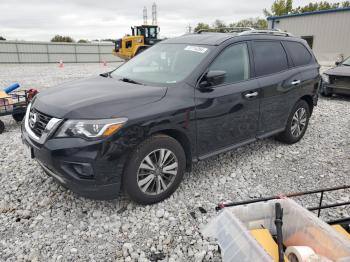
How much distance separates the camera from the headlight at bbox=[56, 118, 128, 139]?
273 centimetres

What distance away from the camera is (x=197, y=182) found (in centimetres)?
383

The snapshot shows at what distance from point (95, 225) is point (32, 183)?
1.26 meters

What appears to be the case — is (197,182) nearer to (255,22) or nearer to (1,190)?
(1,190)

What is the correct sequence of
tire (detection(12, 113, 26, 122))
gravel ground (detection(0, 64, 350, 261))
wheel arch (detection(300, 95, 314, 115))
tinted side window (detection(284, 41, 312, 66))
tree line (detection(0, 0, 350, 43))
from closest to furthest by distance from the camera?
gravel ground (detection(0, 64, 350, 261)) < tinted side window (detection(284, 41, 312, 66)) < wheel arch (detection(300, 95, 314, 115)) < tire (detection(12, 113, 26, 122)) < tree line (detection(0, 0, 350, 43))

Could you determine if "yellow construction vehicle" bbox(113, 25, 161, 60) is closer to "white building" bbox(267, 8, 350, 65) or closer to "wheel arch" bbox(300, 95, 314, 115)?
"white building" bbox(267, 8, 350, 65)

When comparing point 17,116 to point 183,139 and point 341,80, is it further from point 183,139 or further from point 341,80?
point 341,80

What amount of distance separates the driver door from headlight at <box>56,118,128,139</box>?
3.39ft

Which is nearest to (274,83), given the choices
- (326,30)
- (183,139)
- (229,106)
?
(229,106)

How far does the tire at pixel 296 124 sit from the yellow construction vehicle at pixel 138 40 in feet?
54.7

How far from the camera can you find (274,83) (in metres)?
4.34

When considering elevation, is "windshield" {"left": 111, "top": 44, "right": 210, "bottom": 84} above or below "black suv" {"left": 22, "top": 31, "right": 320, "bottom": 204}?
above

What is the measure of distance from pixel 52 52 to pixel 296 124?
27914 millimetres

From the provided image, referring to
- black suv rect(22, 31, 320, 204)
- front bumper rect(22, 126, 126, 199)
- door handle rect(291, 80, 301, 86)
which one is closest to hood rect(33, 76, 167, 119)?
black suv rect(22, 31, 320, 204)

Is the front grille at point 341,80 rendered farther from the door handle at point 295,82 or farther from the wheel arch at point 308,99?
the door handle at point 295,82
